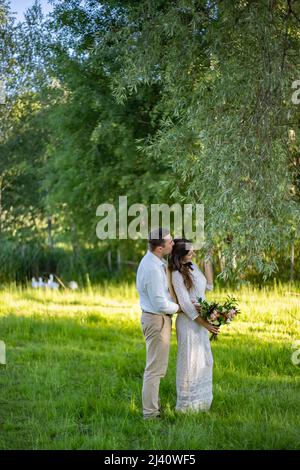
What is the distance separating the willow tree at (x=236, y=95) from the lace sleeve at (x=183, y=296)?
4.57 ft

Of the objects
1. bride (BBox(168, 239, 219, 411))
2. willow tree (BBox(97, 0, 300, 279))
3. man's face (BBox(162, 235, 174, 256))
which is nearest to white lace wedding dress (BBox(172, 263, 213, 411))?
bride (BBox(168, 239, 219, 411))

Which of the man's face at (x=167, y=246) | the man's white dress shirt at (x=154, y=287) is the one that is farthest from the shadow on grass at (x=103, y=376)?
the man's face at (x=167, y=246)

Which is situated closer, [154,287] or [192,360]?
[154,287]

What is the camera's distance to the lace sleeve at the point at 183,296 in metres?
6.40

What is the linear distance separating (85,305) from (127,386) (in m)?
6.63

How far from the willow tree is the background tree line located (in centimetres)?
2

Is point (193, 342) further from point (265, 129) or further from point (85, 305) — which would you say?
point (85, 305)

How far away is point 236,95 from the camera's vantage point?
26.8 feet

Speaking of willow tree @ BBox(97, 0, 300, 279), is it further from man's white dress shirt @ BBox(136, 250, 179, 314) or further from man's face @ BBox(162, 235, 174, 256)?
man's white dress shirt @ BBox(136, 250, 179, 314)

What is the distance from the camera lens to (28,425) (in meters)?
6.55

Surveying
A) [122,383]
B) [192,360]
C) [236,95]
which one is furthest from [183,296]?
[236,95]

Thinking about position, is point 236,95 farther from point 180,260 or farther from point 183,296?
point 183,296

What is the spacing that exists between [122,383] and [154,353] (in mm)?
1659

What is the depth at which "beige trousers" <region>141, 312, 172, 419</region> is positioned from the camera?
20.8 ft
